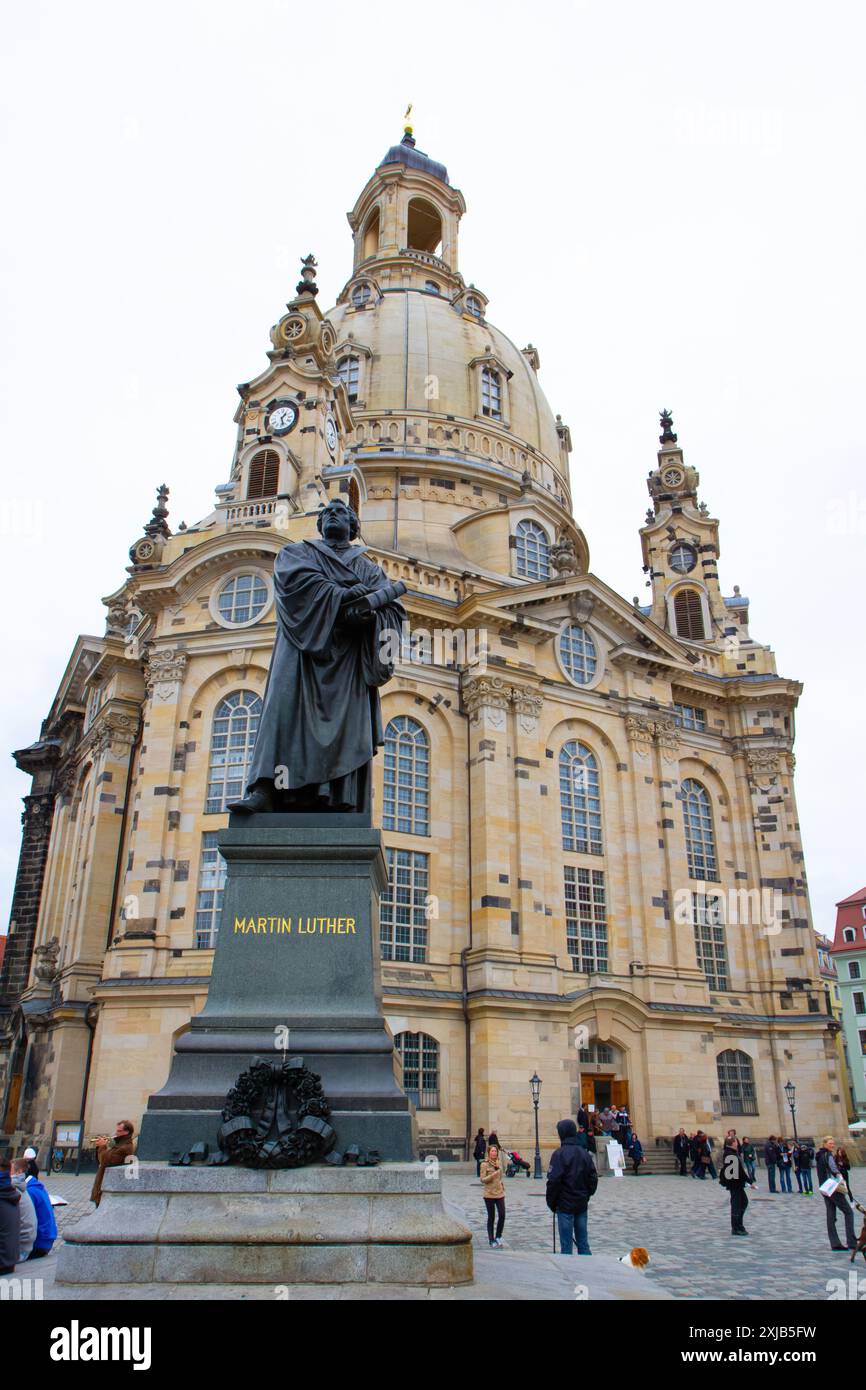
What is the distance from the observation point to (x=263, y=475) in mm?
39750

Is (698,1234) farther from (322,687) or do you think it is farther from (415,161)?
(415,161)

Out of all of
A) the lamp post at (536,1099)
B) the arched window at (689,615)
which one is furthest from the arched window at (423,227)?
the lamp post at (536,1099)

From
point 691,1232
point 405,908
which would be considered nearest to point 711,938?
point 405,908

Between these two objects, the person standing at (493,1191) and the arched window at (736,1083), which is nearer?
the person standing at (493,1191)

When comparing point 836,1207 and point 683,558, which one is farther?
point 683,558

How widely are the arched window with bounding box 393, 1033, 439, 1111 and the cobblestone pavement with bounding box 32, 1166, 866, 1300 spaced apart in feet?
10.9

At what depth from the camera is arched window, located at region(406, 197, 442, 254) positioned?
224 ft

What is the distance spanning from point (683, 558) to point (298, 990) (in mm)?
46262

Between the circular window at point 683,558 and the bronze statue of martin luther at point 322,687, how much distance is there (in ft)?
143

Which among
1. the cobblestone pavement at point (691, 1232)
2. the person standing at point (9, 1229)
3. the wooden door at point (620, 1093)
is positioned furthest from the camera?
the wooden door at point (620, 1093)

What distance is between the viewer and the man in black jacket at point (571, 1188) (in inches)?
450

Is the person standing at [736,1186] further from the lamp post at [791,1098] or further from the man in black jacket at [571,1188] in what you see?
the lamp post at [791,1098]

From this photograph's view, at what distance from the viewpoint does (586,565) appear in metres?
55.9

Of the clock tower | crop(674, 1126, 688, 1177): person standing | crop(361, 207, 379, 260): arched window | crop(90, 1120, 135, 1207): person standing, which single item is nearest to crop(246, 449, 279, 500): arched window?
the clock tower
